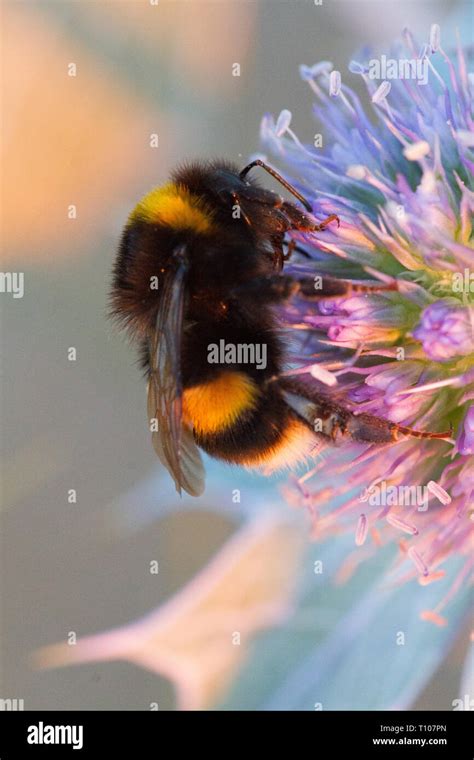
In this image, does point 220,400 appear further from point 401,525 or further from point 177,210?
point 401,525

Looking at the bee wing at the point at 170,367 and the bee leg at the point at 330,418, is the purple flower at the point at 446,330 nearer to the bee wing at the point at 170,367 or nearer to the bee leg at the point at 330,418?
the bee leg at the point at 330,418

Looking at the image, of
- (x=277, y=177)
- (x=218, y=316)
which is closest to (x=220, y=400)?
(x=218, y=316)

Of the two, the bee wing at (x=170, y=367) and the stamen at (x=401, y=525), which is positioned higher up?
the bee wing at (x=170, y=367)

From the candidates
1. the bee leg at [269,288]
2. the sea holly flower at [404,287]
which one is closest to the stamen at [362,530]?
the sea holly flower at [404,287]

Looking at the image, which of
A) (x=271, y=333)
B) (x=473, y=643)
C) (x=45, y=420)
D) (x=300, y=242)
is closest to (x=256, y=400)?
(x=271, y=333)

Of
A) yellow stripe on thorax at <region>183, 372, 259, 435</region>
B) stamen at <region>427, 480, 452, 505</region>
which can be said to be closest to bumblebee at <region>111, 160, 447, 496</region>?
yellow stripe on thorax at <region>183, 372, 259, 435</region>

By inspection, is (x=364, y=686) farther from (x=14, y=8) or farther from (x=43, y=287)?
(x=14, y=8)

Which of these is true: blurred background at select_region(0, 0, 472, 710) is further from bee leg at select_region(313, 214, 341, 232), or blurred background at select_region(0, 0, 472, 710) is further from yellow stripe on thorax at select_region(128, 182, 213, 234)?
yellow stripe on thorax at select_region(128, 182, 213, 234)
